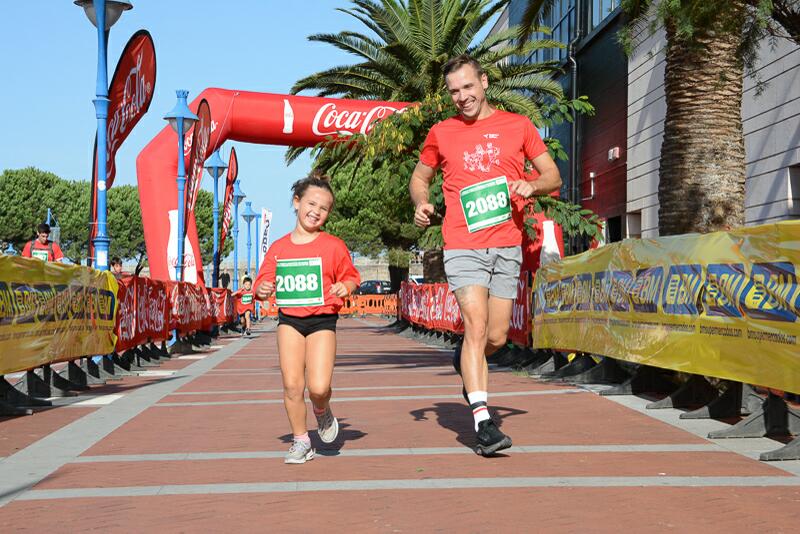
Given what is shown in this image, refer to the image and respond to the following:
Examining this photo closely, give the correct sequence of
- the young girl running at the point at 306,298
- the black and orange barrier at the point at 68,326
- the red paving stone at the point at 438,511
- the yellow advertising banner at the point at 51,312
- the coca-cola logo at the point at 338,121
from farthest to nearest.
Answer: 1. the coca-cola logo at the point at 338,121
2. the black and orange barrier at the point at 68,326
3. the yellow advertising banner at the point at 51,312
4. the young girl running at the point at 306,298
5. the red paving stone at the point at 438,511

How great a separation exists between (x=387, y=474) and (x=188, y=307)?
664 inches

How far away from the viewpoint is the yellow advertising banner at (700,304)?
700cm

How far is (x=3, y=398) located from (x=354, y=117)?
18.4 metres

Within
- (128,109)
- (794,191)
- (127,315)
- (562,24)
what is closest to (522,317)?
(127,315)

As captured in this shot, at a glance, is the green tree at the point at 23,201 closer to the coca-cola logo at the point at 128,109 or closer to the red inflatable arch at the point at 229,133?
the red inflatable arch at the point at 229,133

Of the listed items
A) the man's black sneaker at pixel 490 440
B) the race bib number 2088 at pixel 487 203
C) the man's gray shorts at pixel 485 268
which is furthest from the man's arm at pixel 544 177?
the man's black sneaker at pixel 490 440

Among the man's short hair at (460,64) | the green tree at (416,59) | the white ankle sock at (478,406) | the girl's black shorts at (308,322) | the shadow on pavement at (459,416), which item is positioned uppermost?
the green tree at (416,59)

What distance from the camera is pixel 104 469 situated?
6.36 metres

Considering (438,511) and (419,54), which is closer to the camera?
(438,511)

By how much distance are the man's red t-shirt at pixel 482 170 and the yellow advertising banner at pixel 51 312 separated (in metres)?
4.54

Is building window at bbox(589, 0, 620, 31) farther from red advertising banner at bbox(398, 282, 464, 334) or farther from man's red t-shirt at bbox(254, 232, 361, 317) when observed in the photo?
man's red t-shirt at bbox(254, 232, 361, 317)

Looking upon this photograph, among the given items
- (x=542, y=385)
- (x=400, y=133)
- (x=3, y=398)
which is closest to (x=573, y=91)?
(x=400, y=133)

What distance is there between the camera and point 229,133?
26.9 meters

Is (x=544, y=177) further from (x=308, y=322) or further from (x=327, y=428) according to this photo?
(x=327, y=428)
